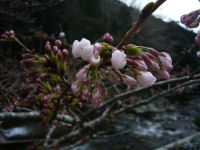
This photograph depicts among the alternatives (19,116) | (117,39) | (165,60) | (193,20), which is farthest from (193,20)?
(117,39)

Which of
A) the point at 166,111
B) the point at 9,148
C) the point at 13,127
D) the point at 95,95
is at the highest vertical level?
the point at 95,95

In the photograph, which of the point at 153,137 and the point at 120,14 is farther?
the point at 120,14

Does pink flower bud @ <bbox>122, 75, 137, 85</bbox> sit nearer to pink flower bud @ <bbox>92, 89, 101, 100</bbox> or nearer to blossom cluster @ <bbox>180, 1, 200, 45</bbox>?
pink flower bud @ <bbox>92, 89, 101, 100</bbox>

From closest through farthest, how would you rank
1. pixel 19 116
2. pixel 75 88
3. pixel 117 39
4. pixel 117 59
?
pixel 117 59 → pixel 75 88 → pixel 19 116 → pixel 117 39

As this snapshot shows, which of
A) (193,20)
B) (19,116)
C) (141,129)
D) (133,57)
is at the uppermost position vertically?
(193,20)

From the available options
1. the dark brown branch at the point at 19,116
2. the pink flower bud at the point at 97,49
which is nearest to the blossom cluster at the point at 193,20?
the pink flower bud at the point at 97,49

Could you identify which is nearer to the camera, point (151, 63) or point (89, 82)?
point (151, 63)

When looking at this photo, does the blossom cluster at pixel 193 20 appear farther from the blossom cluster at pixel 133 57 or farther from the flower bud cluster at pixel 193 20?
the blossom cluster at pixel 133 57

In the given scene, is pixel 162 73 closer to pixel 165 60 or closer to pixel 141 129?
pixel 165 60

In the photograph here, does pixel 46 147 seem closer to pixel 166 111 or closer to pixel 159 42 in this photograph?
pixel 166 111

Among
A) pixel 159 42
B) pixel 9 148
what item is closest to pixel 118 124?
pixel 9 148

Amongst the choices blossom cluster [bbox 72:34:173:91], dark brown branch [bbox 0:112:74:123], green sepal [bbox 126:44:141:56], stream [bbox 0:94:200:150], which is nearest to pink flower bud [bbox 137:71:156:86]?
blossom cluster [bbox 72:34:173:91]
